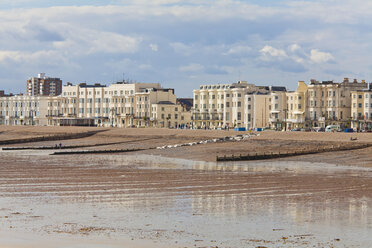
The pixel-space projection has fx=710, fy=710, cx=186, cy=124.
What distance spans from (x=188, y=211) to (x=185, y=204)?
5.91ft

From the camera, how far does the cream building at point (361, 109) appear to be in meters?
112

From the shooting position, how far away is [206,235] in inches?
867

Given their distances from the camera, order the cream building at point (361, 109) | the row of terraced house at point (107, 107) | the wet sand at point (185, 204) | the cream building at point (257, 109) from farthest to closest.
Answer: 1. the row of terraced house at point (107, 107)
2. the cream building at point (257, 109)
3. the cream building at point (361, 109)
4. the wet sand at point (185, 204)

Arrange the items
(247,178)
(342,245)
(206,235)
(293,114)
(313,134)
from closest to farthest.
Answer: (342,245), (206,235), (247,178), (313,134), (293,114)

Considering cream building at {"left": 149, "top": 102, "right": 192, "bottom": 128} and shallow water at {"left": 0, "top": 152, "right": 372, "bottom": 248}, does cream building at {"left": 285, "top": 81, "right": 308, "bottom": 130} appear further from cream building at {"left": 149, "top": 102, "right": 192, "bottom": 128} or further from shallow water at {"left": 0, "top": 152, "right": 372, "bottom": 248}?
shallow water at {"left": 0, "top": 152, "right": 372, "bottom": 248}

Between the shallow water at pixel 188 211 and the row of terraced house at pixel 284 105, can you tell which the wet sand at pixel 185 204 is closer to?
the shallow water at pixel 188 211

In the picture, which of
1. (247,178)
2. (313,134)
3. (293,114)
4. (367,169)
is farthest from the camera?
(293,114)

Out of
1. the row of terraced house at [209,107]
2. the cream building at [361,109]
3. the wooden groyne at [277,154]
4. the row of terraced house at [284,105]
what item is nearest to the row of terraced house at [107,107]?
the row of terraced house at [209,107]

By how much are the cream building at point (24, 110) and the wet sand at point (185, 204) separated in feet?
426

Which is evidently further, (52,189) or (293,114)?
(293,114)

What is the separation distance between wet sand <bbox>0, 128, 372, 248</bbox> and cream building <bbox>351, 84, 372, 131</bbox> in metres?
63.3

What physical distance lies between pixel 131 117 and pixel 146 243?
12941 cm

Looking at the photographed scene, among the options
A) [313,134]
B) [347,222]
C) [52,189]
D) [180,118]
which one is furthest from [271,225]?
[180,118]

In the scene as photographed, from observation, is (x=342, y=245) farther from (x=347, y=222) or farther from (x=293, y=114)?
(x=293, y=114)
